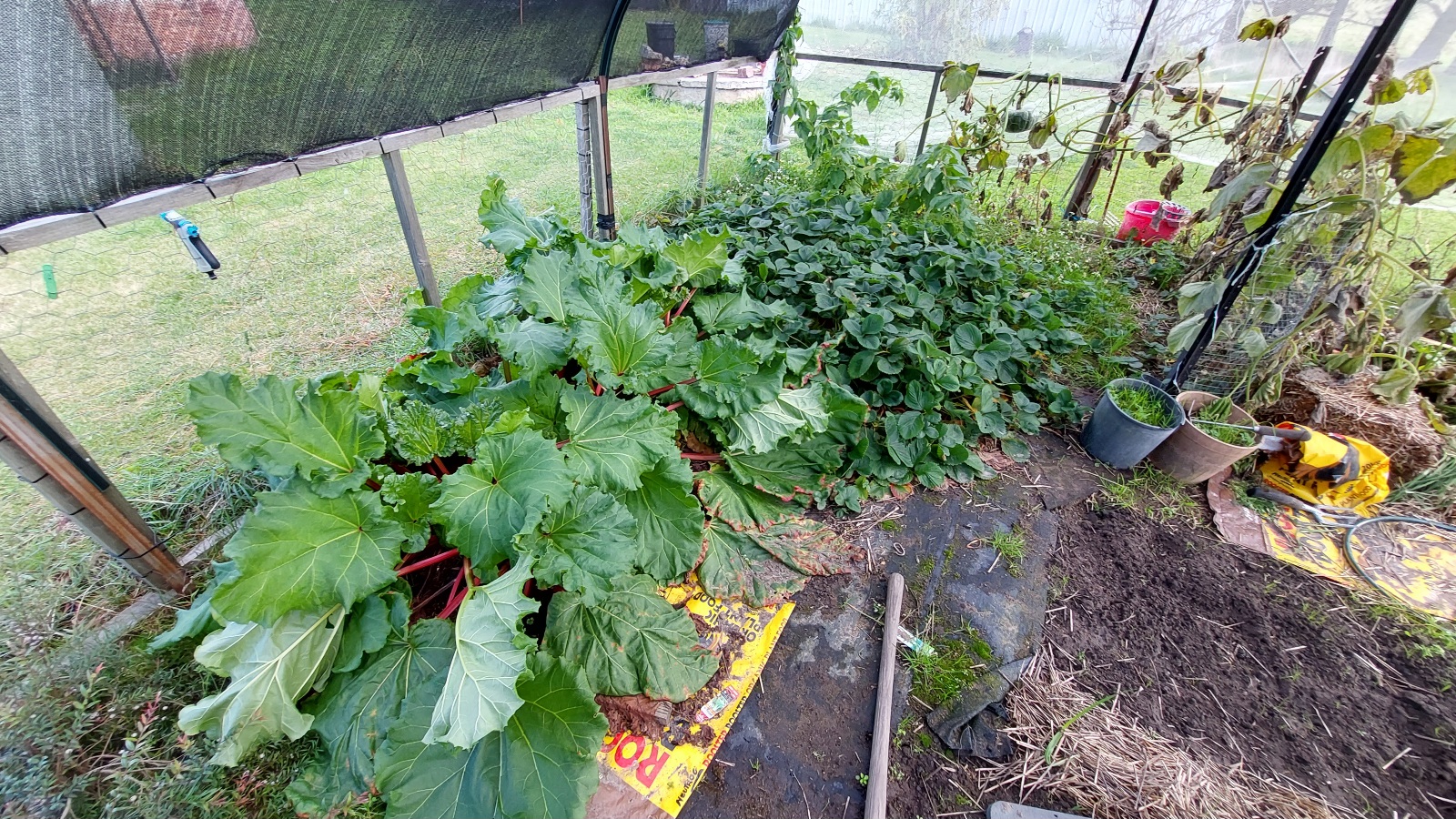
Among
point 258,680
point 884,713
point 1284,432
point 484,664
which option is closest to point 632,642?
point 484,664

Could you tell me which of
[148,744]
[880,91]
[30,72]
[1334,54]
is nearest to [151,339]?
[30,72]

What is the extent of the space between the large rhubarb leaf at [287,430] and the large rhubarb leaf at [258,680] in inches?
15.9

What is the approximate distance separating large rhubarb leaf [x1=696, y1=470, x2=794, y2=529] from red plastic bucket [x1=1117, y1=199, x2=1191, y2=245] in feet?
15.8

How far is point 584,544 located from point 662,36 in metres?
3.36

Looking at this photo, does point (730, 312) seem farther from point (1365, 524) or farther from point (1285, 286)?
point (1365, 524)

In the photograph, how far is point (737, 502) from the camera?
7.89 ft

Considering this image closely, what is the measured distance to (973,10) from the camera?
17.1 feet

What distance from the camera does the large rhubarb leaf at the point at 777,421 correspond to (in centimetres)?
226

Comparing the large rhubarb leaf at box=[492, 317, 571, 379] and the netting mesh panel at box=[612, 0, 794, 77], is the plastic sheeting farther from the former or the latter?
the large rhubarb leaf at box=[492, 317, 571, 379]

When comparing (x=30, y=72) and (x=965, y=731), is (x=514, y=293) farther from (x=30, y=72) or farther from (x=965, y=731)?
(x=965, y=731)

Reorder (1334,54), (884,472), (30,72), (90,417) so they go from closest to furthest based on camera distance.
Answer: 1. (30,72)
2. (90,417)
3. (884,472)
4. (1334,54)

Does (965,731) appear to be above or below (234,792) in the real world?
below

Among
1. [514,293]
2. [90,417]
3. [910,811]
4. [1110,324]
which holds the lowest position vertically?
[910,811]

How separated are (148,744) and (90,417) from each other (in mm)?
1426
